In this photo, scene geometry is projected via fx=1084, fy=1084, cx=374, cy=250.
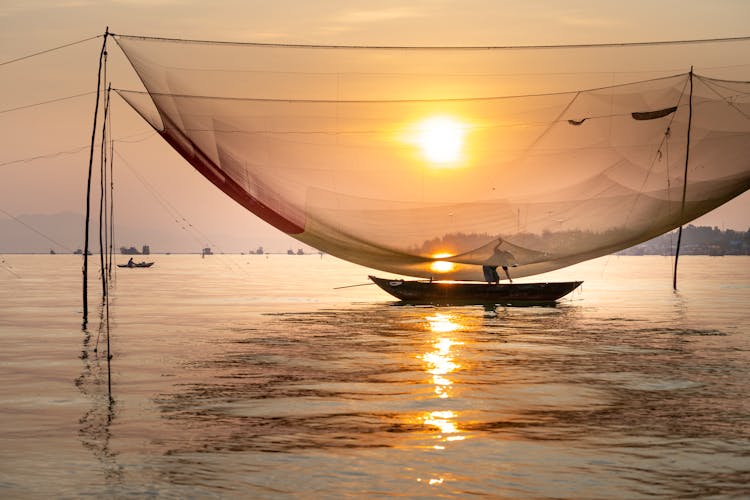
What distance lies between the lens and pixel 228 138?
79.5ft

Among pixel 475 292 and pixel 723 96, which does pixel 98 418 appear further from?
pixel 475 292

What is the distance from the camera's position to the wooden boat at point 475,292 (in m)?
38.2

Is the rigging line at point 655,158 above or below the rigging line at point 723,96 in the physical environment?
below

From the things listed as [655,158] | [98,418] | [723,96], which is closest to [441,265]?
[655,158]

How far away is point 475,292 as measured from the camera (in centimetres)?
3816

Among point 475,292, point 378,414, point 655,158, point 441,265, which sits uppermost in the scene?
point 655,158

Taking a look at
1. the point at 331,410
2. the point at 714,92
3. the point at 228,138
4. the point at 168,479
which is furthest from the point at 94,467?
the point at 714,92

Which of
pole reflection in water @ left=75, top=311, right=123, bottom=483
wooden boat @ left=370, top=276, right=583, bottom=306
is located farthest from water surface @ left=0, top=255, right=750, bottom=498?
wooden boat @ left=370, top=276, right=583, bottom=306

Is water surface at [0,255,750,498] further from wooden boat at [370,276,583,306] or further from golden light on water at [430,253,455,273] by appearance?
wooden boat at [370,276,583,306]

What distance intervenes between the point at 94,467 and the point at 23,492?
109 cm

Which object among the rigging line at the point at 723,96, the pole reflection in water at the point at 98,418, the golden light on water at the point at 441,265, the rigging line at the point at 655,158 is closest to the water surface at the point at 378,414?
the pole reflection in water at the point at 98,418

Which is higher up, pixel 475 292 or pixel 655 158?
pixel 655 158

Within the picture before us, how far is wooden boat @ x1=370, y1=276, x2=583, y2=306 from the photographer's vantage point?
1505 inches

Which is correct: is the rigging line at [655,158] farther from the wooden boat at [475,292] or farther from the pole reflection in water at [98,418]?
the pole reflection in water at [98,418]
